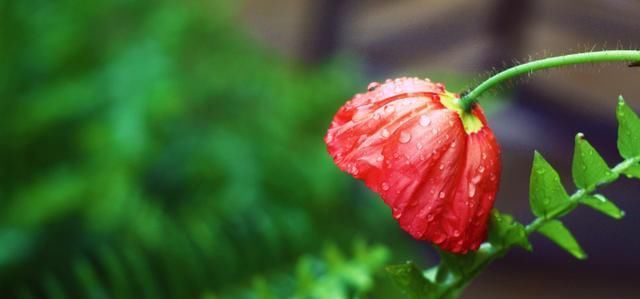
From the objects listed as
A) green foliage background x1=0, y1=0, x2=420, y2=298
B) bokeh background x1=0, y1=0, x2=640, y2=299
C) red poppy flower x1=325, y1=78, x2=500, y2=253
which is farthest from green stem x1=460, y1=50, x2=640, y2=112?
green foliage background x1=0, y1=0, x2=420, y2=298

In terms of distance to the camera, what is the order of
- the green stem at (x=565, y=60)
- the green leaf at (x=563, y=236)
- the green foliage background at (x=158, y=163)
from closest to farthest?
the green stem at (x=565, y=60)
the green leaf at (x=563, y=236)
the green foliage background at (x=158, y=163)

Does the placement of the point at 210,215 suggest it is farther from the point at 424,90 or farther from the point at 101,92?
the point at 424,90

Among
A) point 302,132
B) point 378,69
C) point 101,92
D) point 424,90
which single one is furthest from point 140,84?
point 424,90

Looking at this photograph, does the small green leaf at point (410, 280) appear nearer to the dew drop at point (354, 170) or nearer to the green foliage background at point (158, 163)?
the dew drop at point (354, 170)

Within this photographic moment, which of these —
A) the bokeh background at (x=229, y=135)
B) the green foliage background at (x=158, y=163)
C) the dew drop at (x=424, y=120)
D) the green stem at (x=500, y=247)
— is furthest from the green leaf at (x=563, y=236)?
the green foliage background at (x=158, y=163)

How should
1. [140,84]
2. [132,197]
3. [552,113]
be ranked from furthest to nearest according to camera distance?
1. [552,113]
2. [140,84]
3. [132,197]

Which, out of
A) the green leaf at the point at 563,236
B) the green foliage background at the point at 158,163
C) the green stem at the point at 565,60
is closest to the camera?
the green stem at the point at 565,60
